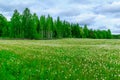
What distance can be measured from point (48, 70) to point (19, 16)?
4773 inches

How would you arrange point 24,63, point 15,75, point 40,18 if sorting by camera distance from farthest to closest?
point 40,18 → point 24,63 → point 15,75

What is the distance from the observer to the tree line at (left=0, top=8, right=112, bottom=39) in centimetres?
13388

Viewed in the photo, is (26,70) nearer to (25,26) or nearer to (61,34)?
(25,26)

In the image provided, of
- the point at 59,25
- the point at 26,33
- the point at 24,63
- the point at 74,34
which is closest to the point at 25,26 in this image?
the point at 26,33

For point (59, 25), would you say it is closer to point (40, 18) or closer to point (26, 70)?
point (40, 18)

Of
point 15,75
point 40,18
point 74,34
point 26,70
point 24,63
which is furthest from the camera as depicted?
point 74,34

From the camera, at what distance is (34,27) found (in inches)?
5320

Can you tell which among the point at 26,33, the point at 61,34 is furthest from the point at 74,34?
the point at 26,33

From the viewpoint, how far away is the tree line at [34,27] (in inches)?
5271

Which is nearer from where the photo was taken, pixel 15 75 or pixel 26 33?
pixel 15 75

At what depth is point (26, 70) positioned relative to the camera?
15.3 meters

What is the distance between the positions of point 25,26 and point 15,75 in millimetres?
121702

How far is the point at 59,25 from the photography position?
16475 centimetres

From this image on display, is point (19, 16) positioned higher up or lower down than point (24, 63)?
higher up
